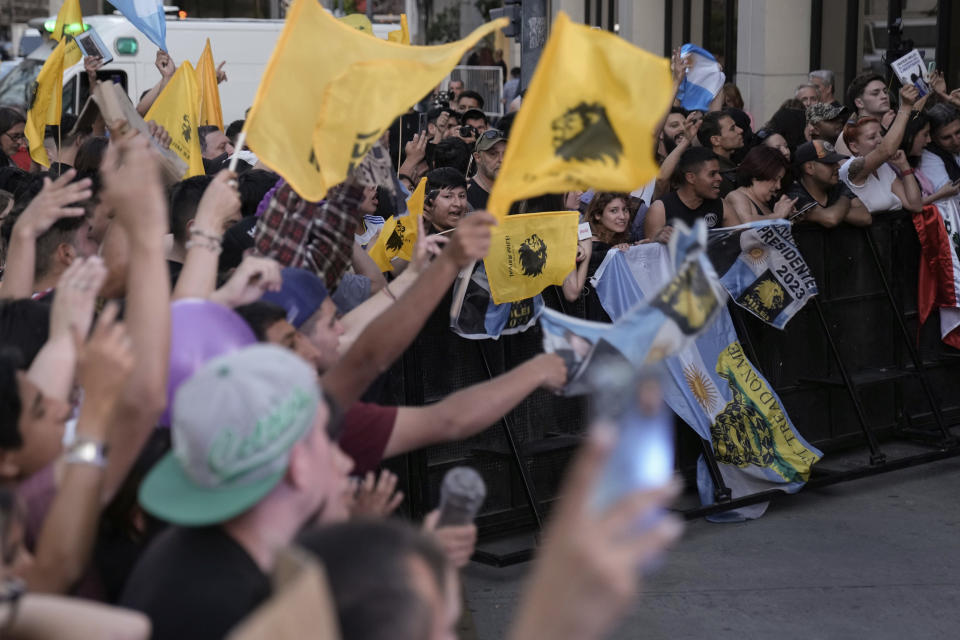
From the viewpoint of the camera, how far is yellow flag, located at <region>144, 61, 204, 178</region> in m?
7.16

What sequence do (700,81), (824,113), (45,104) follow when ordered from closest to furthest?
(45,104) → (700,81) → (824,113)

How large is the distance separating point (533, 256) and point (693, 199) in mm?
1761

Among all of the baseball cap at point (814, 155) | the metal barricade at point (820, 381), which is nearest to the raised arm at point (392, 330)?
the metal barricade at point (820, 381)

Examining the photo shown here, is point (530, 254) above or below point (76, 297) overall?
below

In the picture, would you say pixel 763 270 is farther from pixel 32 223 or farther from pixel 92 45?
pixel 92 45

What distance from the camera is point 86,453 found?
2490mm

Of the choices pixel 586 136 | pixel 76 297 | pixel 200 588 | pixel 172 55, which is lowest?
pixel 200 588

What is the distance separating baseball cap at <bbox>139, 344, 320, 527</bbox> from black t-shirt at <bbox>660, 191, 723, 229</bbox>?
5.54 meters

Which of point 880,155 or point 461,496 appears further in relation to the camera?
point 880,155

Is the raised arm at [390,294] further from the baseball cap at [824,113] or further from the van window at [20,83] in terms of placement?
the van window at [20,83]

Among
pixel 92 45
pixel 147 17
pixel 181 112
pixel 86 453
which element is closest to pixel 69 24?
pixel 92 45

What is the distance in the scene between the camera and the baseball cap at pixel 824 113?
410 inches

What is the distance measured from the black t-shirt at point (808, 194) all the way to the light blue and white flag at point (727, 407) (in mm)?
1005

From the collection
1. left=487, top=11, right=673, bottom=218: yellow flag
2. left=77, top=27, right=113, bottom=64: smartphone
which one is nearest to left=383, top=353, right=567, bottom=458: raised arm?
left=487, top=11, right=673, bottom=218: yellow flag
